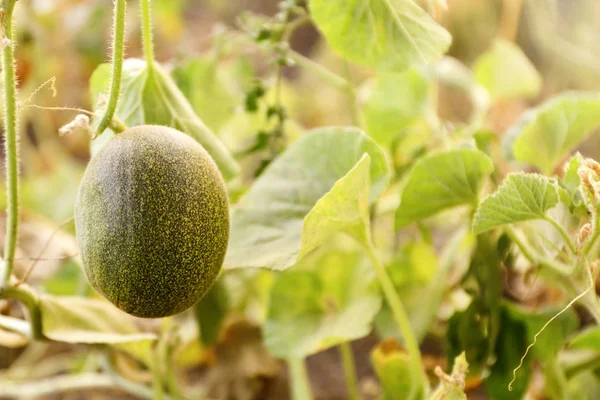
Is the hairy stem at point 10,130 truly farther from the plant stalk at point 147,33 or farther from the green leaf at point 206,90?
the green leaf at point 206,90

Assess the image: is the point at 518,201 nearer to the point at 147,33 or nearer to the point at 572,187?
the point at 572,187

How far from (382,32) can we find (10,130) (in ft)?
1.06

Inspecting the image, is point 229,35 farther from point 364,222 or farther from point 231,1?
point 231,1

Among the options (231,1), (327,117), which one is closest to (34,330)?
(327,117)

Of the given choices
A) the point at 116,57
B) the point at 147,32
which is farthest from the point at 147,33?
the point at 116,57

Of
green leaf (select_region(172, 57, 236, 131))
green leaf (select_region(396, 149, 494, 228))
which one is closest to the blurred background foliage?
green leaf (select_region(172, 57, 236, 131))

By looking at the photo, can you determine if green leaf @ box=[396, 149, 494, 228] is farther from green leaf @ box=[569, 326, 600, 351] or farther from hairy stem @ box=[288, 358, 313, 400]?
hairy stem @ box=[288, 358, 313, 400]

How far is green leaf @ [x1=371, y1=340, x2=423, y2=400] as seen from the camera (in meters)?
0.65

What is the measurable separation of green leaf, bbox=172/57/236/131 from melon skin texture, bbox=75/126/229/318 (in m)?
0.37

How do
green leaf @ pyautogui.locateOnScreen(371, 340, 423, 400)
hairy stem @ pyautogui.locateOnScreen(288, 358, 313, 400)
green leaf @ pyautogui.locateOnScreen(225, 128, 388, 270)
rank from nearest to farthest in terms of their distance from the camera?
green leaf @ pyautogui.locateOnScreen(225, 128, 388, 270), green leaf @ pyautogui.locateOnScreen(371, 340, 423, 400), hairy stem @ pyautogui.locateOnScreen(288, 358, 313, 400)

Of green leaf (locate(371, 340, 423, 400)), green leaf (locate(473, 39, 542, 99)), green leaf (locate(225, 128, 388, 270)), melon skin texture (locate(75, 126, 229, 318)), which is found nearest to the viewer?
melon skin texture (locate(75, 126, 229, 318))

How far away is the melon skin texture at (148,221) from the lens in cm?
42

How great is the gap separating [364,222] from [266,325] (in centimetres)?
24

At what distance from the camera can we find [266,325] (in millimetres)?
735
